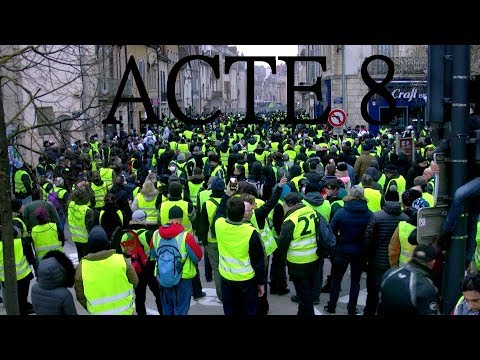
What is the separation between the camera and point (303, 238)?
7172 millimetres

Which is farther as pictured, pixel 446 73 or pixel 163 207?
pixel 163 207

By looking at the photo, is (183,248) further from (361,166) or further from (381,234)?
(361,166)

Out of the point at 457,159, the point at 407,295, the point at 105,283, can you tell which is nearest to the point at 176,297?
the point at 105,283

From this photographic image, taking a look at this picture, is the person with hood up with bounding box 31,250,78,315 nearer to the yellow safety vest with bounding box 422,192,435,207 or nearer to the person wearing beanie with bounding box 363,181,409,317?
the person wearing beanie with bounding box 363,181,409,317

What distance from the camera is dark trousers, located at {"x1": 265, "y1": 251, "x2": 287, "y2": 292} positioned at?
9000mm

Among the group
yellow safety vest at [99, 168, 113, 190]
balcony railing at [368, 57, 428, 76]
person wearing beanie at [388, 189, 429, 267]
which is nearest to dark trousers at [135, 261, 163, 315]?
person wearing beanie at [388, 189, 429, 267]

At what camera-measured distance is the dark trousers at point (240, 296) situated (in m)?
6.52

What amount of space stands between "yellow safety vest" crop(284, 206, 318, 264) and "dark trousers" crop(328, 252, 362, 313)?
58 centimetres

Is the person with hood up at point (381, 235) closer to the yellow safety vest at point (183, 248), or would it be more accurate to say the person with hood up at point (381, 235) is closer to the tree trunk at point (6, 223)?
the yellow safety vest at point (183, 248)
